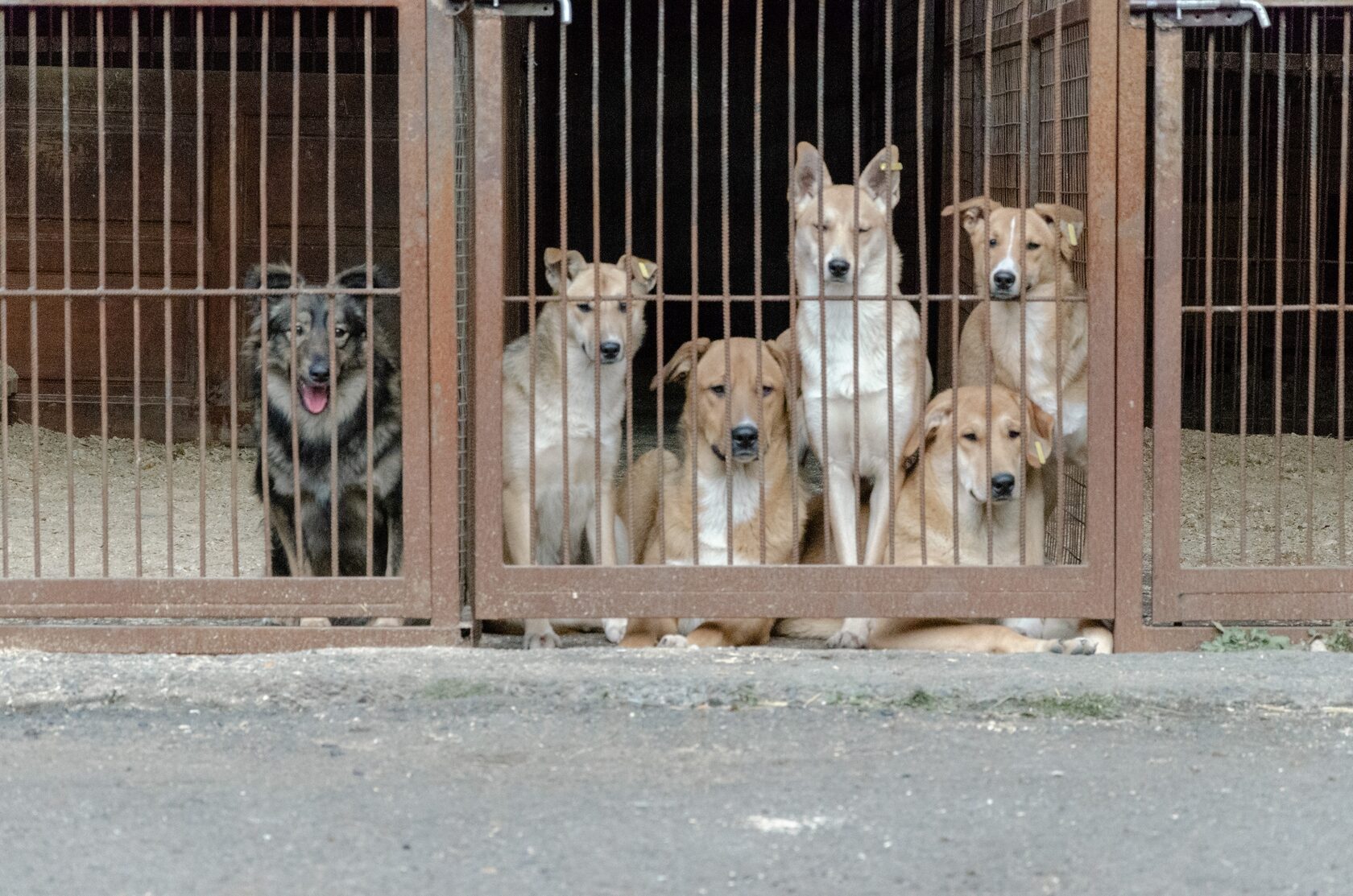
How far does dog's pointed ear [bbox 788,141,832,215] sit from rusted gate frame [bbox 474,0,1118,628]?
1062 mm

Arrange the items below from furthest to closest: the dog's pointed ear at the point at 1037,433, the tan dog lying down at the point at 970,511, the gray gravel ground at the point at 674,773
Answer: the dog's pointed ear at the point at 1037,433, the tan dog lying down at the point at 970,511, the gray gravel ground at the point at 674,773

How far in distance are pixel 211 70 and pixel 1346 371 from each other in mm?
7326

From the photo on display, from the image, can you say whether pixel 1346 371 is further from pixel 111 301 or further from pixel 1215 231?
pixel 111 301

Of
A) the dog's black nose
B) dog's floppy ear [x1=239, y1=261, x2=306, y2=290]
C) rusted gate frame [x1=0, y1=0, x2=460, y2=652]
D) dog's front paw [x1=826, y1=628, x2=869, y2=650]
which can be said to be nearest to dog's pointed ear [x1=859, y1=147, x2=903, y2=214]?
the dog's black nose

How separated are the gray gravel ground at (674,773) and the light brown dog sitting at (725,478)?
22.1 inches

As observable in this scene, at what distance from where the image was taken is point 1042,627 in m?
6.06

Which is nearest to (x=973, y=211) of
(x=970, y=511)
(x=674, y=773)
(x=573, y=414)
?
(x=970, y=511)

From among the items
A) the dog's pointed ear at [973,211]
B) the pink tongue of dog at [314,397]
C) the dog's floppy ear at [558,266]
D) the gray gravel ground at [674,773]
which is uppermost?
the dog's pointed ear at [973,211]

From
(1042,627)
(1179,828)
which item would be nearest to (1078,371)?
(1042,627)

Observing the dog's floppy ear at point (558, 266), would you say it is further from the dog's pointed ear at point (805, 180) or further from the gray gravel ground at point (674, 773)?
the gray gravel ground at point (674, 773)

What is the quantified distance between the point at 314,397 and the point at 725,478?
1500 mm

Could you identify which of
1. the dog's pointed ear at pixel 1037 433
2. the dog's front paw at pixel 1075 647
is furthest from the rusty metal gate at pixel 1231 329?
the dog's pointed ear at pixel 1037 433

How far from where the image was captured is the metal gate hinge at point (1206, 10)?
536cm

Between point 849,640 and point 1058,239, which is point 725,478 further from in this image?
point 1058,239
